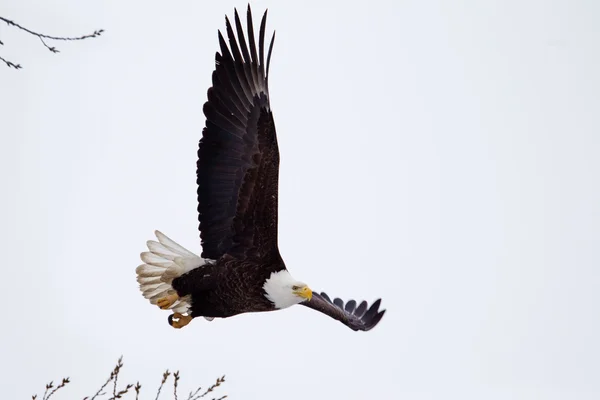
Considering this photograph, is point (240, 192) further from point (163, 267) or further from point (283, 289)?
point (163, 267)

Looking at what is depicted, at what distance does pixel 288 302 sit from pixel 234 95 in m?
1.43

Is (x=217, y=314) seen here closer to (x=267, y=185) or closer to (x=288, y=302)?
(x=288, y=302)

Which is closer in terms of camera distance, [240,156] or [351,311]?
[240,156]

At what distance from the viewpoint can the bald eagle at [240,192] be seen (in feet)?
18.7

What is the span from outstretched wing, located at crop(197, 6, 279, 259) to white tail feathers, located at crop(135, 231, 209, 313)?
0.37 metres

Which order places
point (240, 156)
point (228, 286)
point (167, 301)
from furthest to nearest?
point (167, 301) < point (228, 286) < point (240, 156)

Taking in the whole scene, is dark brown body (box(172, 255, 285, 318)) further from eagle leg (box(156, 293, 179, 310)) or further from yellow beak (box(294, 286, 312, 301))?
yellow beak (box(294, 286, 312, 301))

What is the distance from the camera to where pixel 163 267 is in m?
6.23

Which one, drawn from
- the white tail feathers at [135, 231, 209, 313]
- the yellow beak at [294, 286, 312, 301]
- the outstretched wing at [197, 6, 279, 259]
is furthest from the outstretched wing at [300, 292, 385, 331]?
the outstretched wing at [197, 6, 279, 259]

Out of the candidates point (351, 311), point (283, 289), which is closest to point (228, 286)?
point (283, 289)

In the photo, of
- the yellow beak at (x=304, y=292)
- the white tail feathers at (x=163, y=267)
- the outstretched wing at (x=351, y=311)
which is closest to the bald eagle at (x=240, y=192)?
the yellow beak at (x=304, y=292)

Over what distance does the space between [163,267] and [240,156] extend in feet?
3.55

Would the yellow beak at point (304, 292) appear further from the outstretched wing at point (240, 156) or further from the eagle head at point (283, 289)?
the outstretched wing at point (240, 156)

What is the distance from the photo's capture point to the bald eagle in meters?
5.71
